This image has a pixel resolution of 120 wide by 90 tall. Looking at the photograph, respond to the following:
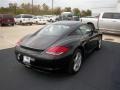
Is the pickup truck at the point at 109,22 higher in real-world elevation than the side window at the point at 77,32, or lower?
higher

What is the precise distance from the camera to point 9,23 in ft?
59.4

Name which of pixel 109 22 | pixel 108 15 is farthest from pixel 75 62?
pixel 108 15

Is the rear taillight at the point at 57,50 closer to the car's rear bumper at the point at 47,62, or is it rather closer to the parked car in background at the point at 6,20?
the car's rear bumper at the point at 47,62

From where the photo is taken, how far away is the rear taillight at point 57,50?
3.47 meters

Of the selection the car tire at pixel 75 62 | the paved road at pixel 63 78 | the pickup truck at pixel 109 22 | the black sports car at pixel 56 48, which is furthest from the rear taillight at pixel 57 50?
the pickup truck at pixel 109 22

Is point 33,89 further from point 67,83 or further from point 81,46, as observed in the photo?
point 81,46

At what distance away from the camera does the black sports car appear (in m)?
3.48

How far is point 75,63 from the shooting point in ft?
13.0

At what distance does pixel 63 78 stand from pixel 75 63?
1.66 ft

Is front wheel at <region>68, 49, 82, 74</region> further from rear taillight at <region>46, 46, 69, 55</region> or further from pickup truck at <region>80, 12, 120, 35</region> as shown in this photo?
pickup truck at <region>80, 12, 120, 35</region>

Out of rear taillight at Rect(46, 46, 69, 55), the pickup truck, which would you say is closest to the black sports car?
rear taillight at Rect(46, 46, 69, 55)

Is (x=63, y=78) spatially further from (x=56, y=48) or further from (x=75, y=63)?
(x=56, y=48)

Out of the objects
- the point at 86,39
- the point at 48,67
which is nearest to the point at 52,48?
the point at 48,67

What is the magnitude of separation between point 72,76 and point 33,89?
110 cm
